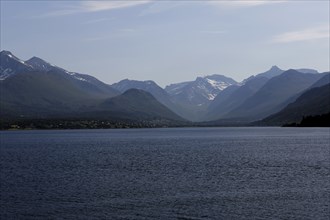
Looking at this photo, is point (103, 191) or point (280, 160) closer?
point (103, 191)

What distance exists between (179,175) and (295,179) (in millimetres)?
18905

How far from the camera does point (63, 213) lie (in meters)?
55.7

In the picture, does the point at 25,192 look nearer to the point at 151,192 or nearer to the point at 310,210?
the point at 151,192

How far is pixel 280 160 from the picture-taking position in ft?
367

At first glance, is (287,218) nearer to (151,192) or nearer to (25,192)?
(151,192)

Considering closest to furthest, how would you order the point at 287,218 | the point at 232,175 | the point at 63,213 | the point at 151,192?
the point at 287,218
the point at 63,213
the point at 151,192
the point at 232,175

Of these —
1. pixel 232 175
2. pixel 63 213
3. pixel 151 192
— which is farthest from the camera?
pixel 232 175

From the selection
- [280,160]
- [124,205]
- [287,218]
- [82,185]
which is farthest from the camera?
[280,160]

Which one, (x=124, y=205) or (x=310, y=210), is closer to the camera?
(x=310, y=210)

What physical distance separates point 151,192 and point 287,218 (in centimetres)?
2153

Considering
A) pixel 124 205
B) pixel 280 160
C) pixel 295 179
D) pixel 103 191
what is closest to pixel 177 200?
pixel 124 205

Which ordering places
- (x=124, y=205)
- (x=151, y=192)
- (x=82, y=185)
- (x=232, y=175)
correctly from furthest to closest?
1. (x=232, y=175)
2. (x=82, y=185)
3. (x=151, y=192)
4. (x=124, y=205)

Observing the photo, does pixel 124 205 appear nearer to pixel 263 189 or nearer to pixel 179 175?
pixel 263 189

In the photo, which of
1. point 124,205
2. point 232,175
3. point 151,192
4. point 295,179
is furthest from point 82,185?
point 295,179
